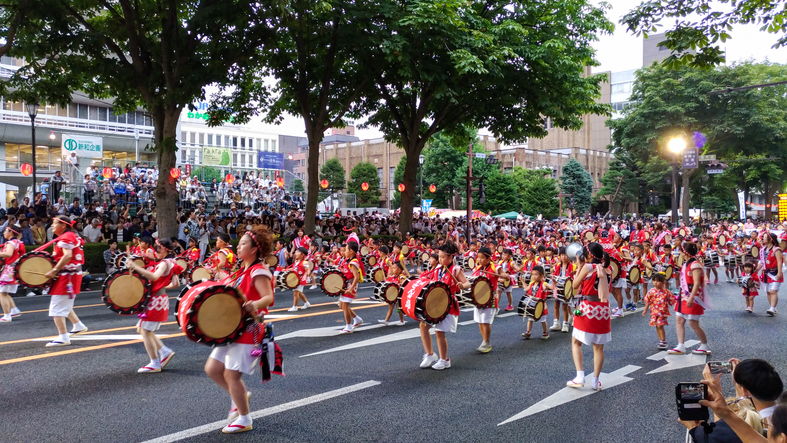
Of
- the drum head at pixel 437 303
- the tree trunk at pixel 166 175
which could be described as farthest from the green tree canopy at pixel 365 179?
the drum head at pixel 437 303

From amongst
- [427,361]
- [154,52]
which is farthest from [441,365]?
[154,52]

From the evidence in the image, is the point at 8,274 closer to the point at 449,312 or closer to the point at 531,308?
the point at 449,312

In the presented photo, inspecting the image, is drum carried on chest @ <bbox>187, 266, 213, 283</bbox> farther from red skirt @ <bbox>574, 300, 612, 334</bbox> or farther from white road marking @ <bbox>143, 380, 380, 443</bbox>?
red skirt @ <bbox>574, 300, 612, 334</bbox>

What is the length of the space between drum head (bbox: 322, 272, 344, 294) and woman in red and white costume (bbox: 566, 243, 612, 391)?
501cm

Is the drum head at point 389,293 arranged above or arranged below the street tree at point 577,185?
below

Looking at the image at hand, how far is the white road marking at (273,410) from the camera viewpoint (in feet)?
16.8

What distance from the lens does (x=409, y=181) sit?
81.3 ft

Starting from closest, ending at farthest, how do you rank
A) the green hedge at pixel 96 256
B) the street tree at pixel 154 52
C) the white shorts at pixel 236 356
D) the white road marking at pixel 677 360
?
1. the white shorts at pixel 236 356
2. the white road marking at pixel 677 360
3. the street tree at pixel 154 52
4. the green hedge at pixel 96 256

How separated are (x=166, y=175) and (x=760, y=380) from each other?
54.8 ft

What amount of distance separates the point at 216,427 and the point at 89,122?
45539 mm

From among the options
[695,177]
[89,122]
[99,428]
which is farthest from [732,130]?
[89,122]

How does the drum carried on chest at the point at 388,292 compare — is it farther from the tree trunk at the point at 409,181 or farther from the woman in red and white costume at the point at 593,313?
the tree trunk at the point at 409,181

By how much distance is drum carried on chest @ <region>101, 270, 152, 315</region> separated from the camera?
7.45 meters

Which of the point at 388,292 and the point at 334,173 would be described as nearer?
the point at 388,292
